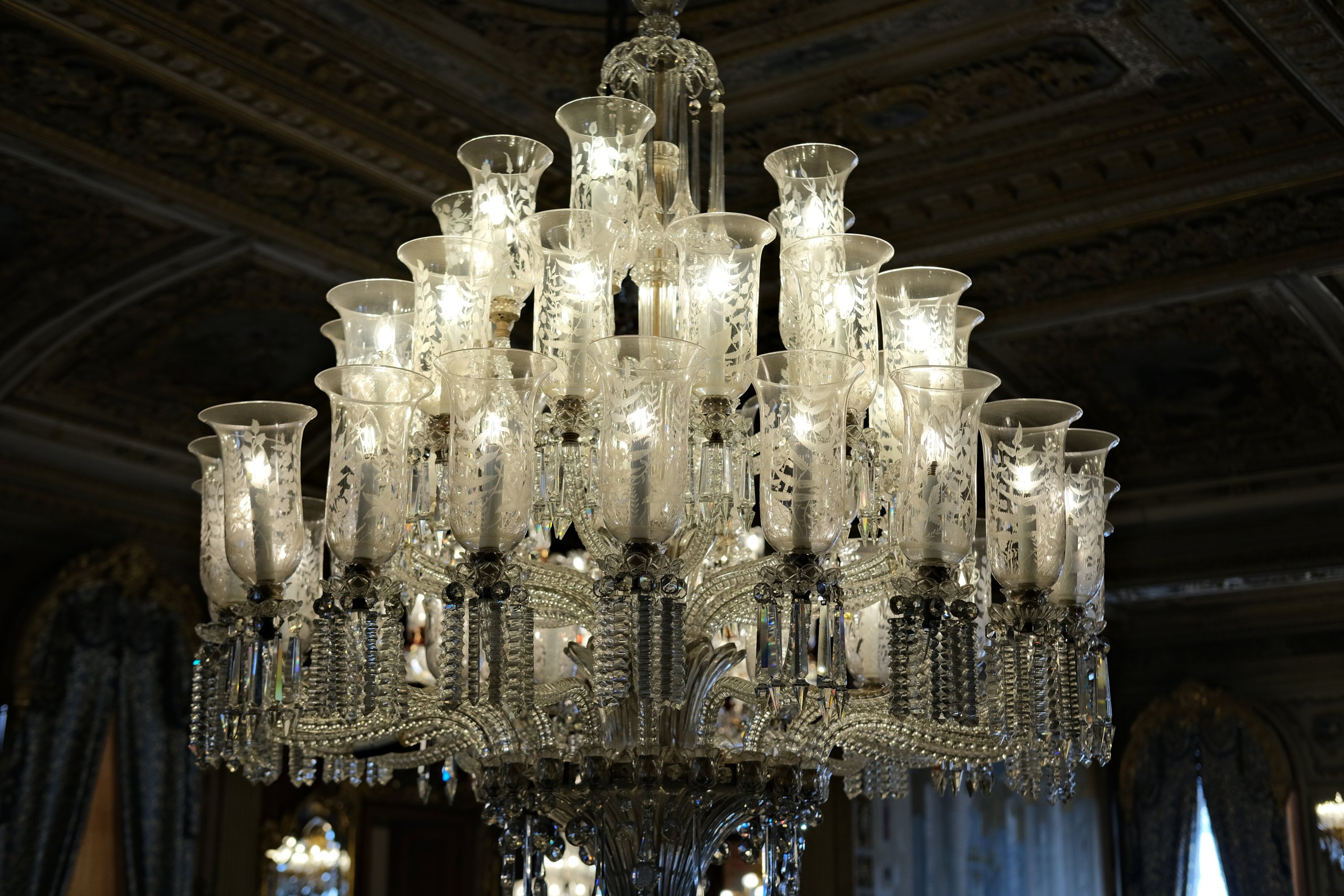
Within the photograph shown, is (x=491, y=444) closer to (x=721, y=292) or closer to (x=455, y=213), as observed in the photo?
(x=721, y=292)

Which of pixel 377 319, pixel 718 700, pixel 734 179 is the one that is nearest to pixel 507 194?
pixel 377 319

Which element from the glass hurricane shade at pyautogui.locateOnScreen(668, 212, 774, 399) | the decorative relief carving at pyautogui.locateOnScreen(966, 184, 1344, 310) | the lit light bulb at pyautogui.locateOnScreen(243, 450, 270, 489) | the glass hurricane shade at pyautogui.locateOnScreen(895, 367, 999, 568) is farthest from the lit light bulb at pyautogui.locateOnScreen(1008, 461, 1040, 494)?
the decorative relief carving at pyautogui.locateOnScreen(966, 184, 1344, 310)

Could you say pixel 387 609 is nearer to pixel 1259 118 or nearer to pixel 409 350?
pixel 409 350

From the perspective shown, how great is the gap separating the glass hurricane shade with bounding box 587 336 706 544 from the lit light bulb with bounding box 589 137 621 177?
1.79ft

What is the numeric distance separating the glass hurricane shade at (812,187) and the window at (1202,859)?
6.67 meters

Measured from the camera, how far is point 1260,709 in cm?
848

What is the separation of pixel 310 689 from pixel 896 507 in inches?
43.0

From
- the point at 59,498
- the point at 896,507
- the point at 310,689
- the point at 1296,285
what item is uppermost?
the point at 1296,285

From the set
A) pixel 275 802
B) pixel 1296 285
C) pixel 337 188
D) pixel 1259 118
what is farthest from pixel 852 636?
pixel 275 802

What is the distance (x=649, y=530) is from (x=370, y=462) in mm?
529

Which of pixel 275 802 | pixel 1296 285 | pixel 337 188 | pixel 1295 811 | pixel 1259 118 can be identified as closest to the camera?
pixel 1259 118

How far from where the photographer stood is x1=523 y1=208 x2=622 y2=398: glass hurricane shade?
9.27 ft

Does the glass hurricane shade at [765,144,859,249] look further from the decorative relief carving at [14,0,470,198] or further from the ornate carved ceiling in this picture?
the decorative relief carving at [14,0,470,198]

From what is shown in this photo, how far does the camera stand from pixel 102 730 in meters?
6.85
